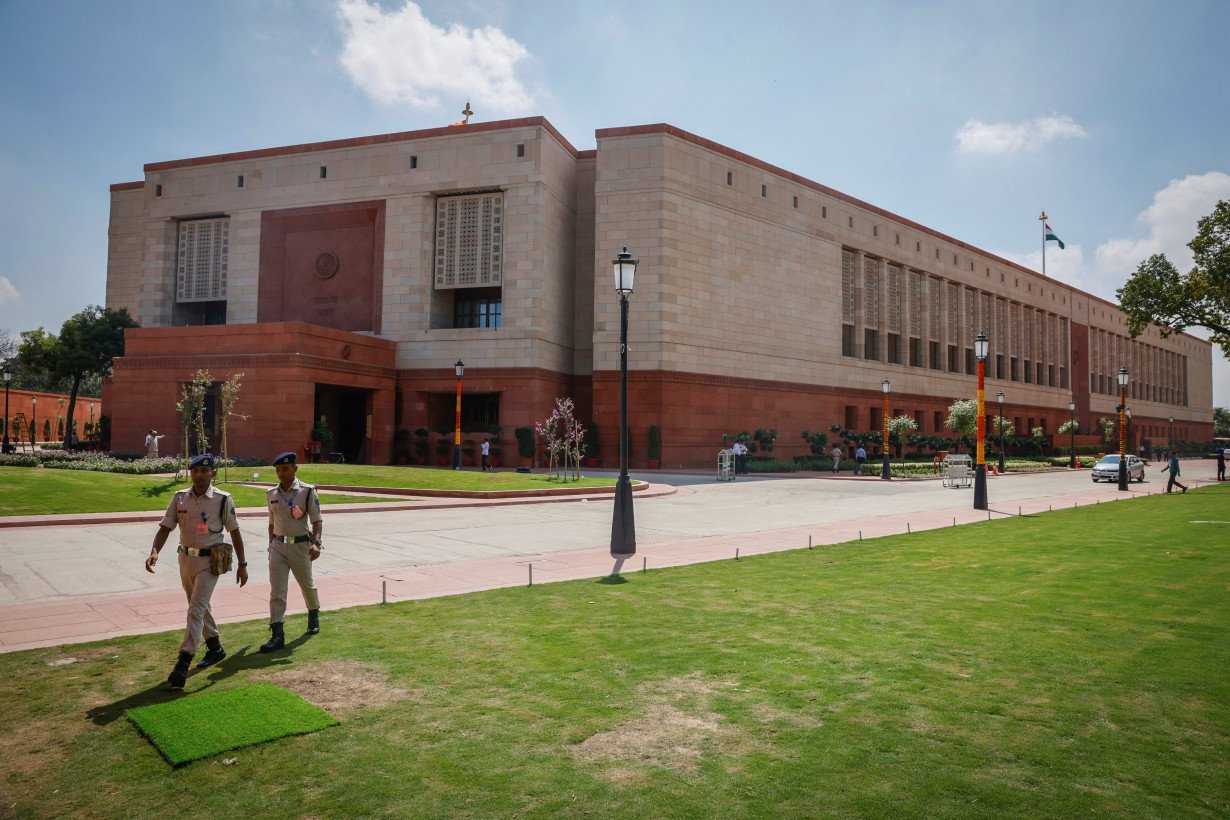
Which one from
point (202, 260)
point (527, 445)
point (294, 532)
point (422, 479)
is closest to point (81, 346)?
point (202, 260)

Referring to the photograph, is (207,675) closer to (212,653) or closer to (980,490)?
(212,653)

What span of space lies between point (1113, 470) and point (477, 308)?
31700 mm

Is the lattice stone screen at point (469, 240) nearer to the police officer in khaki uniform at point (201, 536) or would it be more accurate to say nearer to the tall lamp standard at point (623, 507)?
the tall lamp standard at point (623, 507)

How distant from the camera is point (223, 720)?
4.84m

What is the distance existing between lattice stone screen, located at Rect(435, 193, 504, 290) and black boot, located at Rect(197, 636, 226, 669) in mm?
33796

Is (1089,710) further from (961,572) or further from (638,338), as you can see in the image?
(638,338)

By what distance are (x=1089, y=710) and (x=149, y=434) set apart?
3630cm

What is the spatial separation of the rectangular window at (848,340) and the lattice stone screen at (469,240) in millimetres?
23275

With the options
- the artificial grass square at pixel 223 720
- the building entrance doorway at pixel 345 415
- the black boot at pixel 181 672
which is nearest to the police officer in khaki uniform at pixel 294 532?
the black boot at pixel 181 672

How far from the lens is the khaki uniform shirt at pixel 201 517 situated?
6043 mm

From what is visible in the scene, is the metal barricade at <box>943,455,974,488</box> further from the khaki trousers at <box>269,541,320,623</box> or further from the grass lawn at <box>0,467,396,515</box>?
the khaki trousers at <box>269,541,320,623</box>

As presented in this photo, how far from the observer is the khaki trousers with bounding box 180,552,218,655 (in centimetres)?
591

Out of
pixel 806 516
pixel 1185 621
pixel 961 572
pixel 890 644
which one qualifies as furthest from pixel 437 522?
pixel 1185 621

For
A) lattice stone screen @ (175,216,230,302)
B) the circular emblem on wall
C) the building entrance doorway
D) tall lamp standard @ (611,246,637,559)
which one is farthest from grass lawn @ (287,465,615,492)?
lattice stone screen @ (175,216,230,302)
